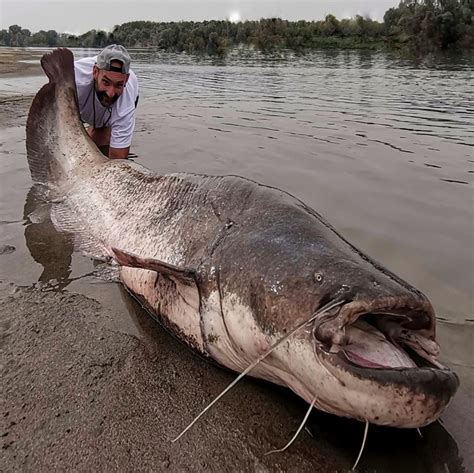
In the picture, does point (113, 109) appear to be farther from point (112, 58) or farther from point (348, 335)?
point (348, 335)

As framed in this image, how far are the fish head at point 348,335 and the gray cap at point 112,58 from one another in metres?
2.92

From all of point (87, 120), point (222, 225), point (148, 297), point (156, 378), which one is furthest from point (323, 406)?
point (87, 120)

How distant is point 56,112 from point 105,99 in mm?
559

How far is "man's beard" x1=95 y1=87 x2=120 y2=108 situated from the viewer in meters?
4.66

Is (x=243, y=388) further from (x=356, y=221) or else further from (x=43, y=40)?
(x=43, y=40)

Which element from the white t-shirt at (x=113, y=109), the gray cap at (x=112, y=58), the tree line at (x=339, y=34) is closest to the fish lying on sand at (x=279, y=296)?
the gray cap at (x=112, y=58)

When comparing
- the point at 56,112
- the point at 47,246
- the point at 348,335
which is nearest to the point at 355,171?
the point at 56,112

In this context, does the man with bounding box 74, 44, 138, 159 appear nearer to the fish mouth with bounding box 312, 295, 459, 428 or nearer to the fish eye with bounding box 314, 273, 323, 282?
the fish eye with bounding box 314, 273, 323, 282

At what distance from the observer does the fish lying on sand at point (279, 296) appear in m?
1.58

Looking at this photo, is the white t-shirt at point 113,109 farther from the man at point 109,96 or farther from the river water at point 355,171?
the river water at point 355,171

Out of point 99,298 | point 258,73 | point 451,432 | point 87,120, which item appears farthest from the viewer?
point 258,73

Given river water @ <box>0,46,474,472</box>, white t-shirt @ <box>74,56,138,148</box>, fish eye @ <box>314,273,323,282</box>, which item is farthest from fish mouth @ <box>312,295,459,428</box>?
white t-shirt @ <box>74,56,138,148</box>

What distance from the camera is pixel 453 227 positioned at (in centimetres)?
375

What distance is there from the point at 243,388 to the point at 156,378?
1.20 feet
